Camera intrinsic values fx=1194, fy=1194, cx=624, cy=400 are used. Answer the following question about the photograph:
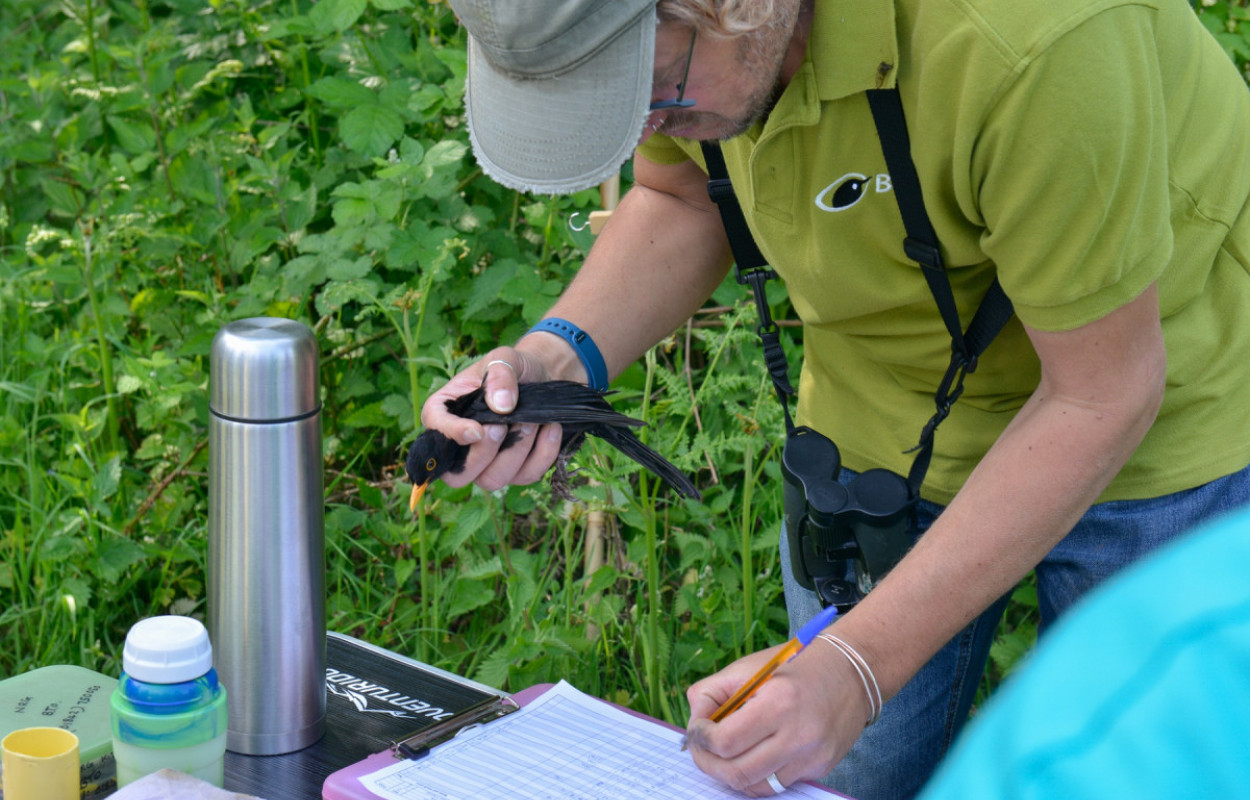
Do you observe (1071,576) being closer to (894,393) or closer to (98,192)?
(894,393)

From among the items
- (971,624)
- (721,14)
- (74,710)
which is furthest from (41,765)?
(971,624)

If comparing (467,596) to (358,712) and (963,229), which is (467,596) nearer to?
(358,712)

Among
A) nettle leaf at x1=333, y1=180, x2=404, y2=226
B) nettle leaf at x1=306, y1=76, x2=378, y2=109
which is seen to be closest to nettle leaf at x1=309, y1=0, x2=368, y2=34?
nettle leaf at x1=306, y1=76, x2=378, y2=109

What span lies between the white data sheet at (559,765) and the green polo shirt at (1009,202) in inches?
24.8

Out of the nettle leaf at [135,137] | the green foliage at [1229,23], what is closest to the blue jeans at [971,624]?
the green foliage at [1229,23]

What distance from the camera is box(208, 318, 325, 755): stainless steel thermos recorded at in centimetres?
141

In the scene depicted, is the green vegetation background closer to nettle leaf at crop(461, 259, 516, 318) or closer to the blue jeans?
nettle leaf at crop(461, 259, 516, 318)

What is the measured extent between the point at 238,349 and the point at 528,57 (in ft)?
1.58

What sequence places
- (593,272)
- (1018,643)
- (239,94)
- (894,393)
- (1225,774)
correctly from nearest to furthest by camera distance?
(1225,774) < (894,393) < (593,272) < (1018,643) < (239,94)

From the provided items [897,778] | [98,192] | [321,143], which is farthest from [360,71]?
[897,778]

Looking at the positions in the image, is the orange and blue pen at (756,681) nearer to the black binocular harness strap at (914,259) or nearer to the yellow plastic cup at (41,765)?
the black binocular harness strap at (914,259)

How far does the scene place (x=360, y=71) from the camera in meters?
3.42

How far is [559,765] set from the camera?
138 cm

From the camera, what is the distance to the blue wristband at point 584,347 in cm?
183
